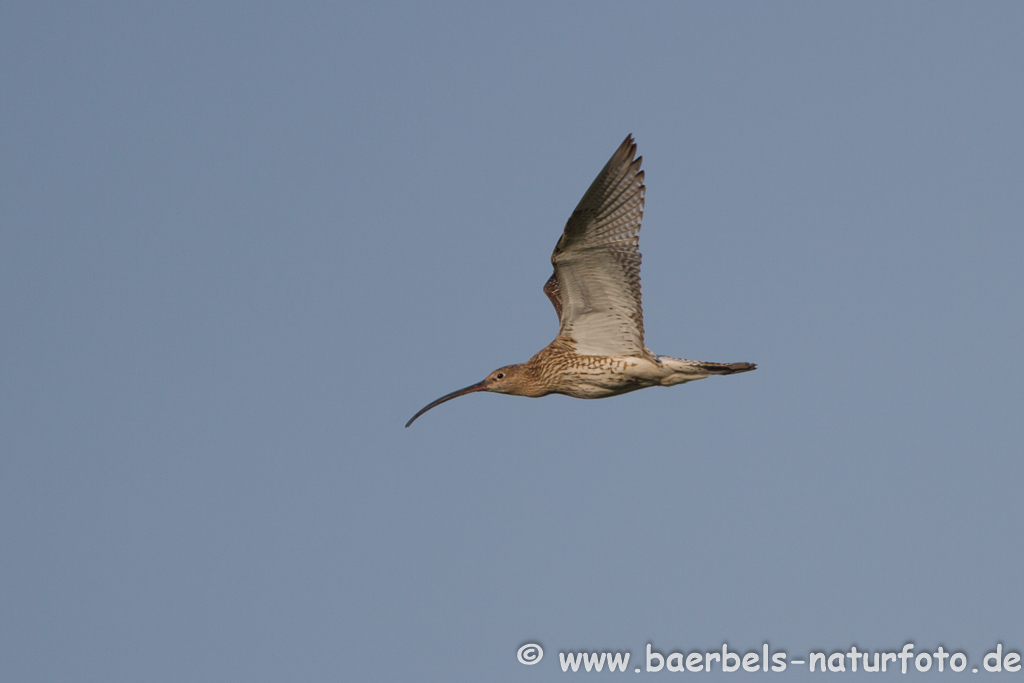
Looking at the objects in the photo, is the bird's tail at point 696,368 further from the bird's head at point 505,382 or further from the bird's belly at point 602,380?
the bird's head at point 505,382

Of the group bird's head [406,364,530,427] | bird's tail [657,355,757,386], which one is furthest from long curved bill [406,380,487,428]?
bird's tail [657,355,757,386]

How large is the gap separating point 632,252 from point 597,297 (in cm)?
86

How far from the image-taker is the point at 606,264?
1446cm

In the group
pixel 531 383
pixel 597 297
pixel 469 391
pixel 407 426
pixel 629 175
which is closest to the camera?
pixel 629 175

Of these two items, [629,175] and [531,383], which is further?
[531,383]

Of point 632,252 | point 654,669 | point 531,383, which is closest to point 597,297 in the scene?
point 632,252

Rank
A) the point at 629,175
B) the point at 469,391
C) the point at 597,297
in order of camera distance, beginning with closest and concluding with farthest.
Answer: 1. the point at 629,175
2. the point at 597,297
3. the point at 469,391

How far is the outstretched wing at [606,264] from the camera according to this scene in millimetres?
13914

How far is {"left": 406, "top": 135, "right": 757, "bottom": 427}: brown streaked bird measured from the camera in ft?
45.9

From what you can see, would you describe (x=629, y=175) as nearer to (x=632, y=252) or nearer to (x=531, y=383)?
Answer: (x=632, y=252)

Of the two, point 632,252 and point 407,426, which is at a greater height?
point 632,252

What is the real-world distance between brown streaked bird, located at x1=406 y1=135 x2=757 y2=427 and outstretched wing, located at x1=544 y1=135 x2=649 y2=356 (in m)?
0.01

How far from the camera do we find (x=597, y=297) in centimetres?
1488

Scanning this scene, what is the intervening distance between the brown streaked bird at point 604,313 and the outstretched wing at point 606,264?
0.01 metres
